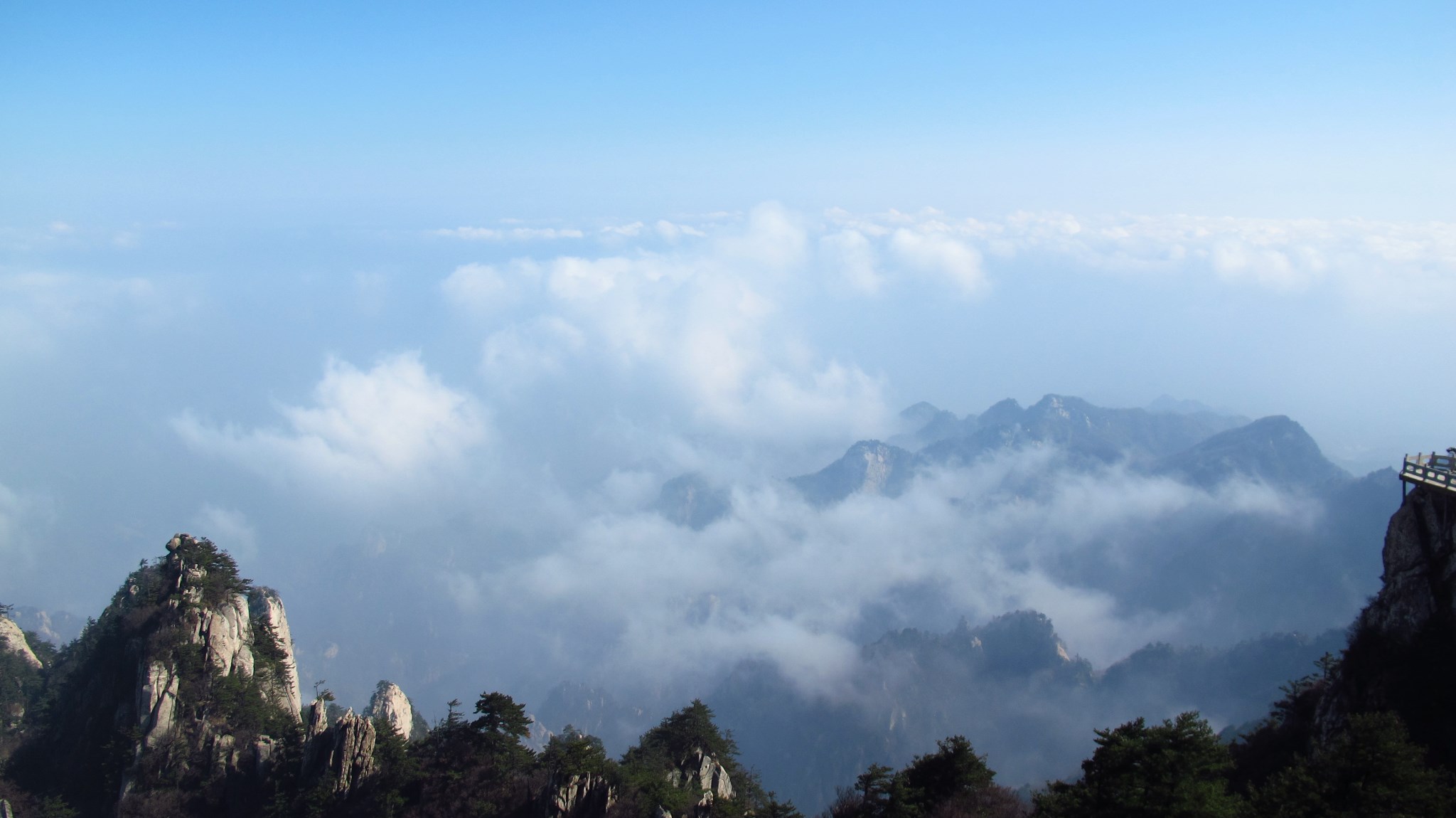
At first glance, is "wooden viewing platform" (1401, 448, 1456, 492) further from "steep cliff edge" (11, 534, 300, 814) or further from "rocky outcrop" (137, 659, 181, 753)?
"rocky outcrop" (137, 659, 181, 753)

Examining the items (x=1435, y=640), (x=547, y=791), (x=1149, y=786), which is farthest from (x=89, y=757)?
(x=1435, y=640)

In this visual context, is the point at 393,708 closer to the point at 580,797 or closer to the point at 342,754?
the point at 342,754

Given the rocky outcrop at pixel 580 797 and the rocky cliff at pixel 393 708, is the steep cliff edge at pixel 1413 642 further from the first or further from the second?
the rocky cliff at pixel 393 708

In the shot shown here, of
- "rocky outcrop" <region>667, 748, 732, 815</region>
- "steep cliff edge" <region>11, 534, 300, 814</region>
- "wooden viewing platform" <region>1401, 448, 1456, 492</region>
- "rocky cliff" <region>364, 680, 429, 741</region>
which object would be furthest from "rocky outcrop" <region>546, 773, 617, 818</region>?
"rocky cliff" <region>364, 680, 429, 741</region>

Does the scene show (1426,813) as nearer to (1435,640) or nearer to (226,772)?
(1435,640)

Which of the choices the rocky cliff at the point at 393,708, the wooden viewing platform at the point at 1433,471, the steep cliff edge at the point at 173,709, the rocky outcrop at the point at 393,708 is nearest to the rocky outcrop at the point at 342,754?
the steep cliff edge at the point at 173,709
